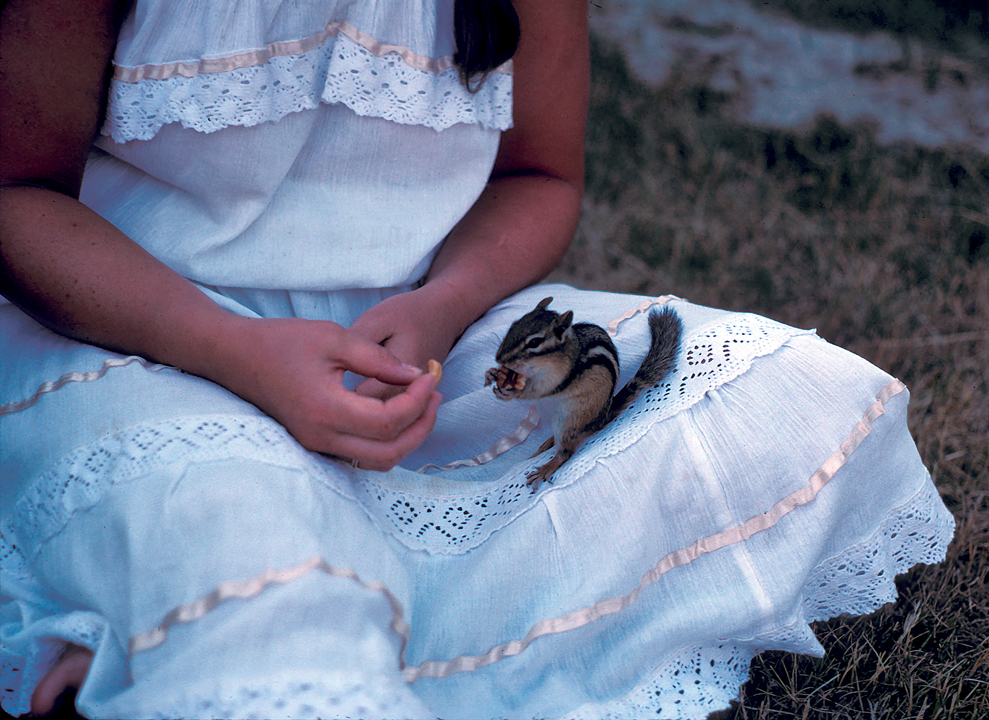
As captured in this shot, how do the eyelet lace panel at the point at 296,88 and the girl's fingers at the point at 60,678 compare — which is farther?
the eyelet lace panel at the point at 296,88

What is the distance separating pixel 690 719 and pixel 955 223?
291 cm

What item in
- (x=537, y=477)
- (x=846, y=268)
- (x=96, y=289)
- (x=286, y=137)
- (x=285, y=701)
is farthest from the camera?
(x=846, y=268)

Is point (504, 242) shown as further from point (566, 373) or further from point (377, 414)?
point (377, 414)

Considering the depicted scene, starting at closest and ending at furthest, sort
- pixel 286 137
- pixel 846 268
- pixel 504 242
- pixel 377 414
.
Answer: pixel 377 414 < pixel 286 137 < pixel 504 242 < pixel 846 268

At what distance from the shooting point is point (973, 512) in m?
2.01

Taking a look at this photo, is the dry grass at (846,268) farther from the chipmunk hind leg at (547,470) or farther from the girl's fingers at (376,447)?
the girl's fingers at (376,447)

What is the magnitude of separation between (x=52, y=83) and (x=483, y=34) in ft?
2.55

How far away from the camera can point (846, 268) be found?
10.3ft

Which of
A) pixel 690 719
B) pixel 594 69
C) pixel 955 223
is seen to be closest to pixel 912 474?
pixel 690 719

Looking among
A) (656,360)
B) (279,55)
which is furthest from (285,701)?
(279,55)

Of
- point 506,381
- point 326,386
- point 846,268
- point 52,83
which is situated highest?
point 52,83

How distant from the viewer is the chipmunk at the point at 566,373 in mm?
1418

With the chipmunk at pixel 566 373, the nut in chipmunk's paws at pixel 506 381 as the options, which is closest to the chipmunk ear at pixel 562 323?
the chipmunk at pixel 566 373

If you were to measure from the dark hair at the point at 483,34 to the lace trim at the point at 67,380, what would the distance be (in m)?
0.85
